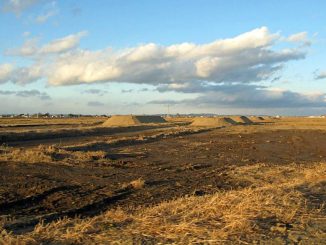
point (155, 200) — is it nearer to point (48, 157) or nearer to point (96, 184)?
point (96, 184)

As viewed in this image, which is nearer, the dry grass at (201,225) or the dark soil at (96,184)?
the dry grass at (201,225)

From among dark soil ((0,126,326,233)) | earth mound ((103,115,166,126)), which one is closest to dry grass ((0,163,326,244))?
dark soil ((0,126,326,233))

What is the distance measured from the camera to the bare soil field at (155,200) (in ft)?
20.7

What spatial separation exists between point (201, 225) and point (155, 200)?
5.52 metres

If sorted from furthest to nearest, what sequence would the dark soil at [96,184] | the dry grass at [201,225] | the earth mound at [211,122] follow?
the earth mound at [211,122]
the dark soil at [96,184]
the dry grass at [201,225]

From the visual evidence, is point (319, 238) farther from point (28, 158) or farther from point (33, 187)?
point (28, 158)

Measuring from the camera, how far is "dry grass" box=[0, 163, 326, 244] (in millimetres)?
6062

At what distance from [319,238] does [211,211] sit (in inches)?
73.2

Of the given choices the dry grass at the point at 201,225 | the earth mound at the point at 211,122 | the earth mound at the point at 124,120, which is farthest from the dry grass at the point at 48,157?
the earth mound at the point at 211,122

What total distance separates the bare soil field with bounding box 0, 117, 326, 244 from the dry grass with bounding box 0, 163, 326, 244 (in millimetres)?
15

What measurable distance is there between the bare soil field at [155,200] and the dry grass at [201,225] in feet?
0.05

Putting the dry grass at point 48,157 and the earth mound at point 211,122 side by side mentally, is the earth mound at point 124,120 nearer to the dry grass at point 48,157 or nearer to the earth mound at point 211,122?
the earth mound at point 211,122

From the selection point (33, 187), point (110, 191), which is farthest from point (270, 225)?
point (33, 187)

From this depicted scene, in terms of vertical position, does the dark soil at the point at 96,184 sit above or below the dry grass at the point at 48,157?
below
